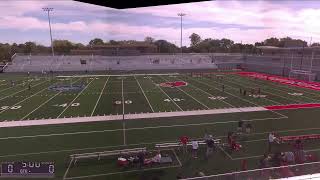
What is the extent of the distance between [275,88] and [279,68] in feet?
37.5

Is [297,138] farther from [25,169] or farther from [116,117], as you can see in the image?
[25,169]

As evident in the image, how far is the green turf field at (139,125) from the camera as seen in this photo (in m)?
8.76

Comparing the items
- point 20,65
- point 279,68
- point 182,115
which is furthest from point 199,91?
point 20,65

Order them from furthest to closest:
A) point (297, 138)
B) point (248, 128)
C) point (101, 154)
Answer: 1. point (248, 128)
2. point (297, 138)
3. point (101, 154)

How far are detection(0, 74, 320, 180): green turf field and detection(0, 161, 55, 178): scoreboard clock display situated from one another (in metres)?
0.69

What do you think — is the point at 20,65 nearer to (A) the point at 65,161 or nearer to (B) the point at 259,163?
(A) the point at 65,161

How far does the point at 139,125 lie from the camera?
41.9ft

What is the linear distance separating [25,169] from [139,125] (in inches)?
235

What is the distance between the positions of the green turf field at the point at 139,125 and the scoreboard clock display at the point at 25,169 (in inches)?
27.2

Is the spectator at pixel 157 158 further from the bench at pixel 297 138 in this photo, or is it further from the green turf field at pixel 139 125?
the bench at pixel 297 138

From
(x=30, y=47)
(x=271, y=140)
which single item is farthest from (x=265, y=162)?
(x=30, y=47)

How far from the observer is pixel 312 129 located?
1208 centimetres

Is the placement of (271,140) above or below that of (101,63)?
below

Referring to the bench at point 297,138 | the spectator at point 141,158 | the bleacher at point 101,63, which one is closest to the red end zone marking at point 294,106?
the bench at point 297,138
